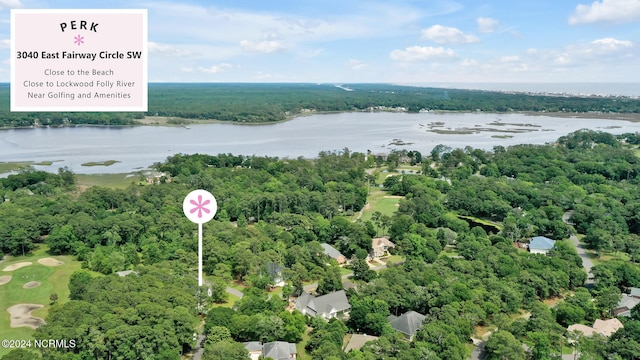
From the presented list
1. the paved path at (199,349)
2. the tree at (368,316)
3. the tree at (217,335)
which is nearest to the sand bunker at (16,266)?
the paved path at (199,349)

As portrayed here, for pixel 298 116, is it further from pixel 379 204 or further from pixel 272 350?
pixel 272 350

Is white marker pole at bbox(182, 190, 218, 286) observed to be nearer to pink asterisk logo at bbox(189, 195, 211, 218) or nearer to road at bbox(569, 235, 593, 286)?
pink asterisk logo at bbox(189, 195, 211, 218)

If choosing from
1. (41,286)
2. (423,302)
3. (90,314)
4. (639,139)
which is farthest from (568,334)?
(639,139)

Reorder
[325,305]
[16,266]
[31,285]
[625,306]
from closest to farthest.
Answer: [325,305]
[625,306]
[31,285]
[16,266]

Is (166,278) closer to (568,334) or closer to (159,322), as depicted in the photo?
(159,322)

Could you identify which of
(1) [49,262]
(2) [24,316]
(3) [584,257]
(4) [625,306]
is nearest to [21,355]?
(2) [24,316]

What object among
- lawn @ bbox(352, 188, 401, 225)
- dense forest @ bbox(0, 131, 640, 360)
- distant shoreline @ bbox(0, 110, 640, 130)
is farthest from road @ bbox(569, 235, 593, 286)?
distant shoreline @ bbox(0, 110, 640, 130)
